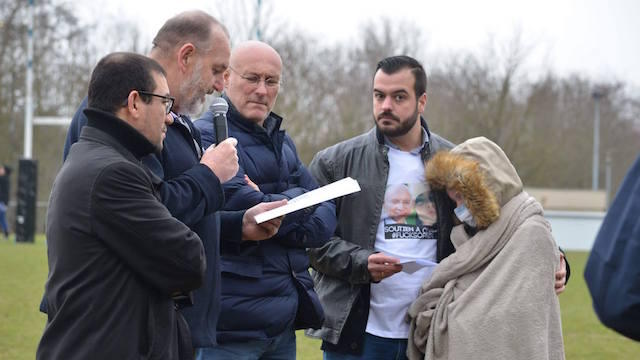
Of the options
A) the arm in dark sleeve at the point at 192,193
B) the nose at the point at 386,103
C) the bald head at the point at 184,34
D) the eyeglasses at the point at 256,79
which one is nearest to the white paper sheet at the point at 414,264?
the nose at the point at 386,103

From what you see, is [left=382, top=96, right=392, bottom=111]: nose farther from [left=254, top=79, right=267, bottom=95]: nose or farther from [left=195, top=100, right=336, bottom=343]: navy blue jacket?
[left=254, top=79, right=267, bottom=95]: nose

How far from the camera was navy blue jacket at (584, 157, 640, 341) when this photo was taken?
2.40 m

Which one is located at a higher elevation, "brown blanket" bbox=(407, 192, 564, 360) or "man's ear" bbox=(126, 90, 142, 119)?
"man's ear" bbox=(126, 90, 142, 119)

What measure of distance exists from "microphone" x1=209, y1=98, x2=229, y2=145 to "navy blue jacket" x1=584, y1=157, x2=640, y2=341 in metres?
1.98

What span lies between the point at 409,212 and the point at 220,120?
4.30 feet

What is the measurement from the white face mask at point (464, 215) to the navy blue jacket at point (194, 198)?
1296 millimetres

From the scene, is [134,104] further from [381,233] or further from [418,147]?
[418,147]

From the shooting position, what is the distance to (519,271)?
174 inches

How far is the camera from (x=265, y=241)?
446 centimetres

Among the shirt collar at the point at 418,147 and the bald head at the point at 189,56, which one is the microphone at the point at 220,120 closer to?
the bald head at the point at 189,56

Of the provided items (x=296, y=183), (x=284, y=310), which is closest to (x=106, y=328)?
(x=284, y=310)

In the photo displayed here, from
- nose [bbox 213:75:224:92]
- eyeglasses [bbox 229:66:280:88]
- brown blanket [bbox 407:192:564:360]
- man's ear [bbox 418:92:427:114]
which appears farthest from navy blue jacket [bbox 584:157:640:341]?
man's ear [bbox 418:92:427:114]

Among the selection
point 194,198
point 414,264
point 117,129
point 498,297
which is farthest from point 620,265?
point 414,264

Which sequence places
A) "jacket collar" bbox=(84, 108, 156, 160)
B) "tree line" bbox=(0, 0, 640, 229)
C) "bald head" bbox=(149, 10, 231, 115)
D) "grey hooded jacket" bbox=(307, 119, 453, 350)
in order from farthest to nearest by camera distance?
1. "tree line" bbox=(0, 0, 640, 229)
2. "grey hooded jacket" bbox=(307, 119, 453, 350)
3. "bald head" bbox=(149, 10, 231, 115)
4. "jacket collar" bbox=(84, 108, 156, 160)
